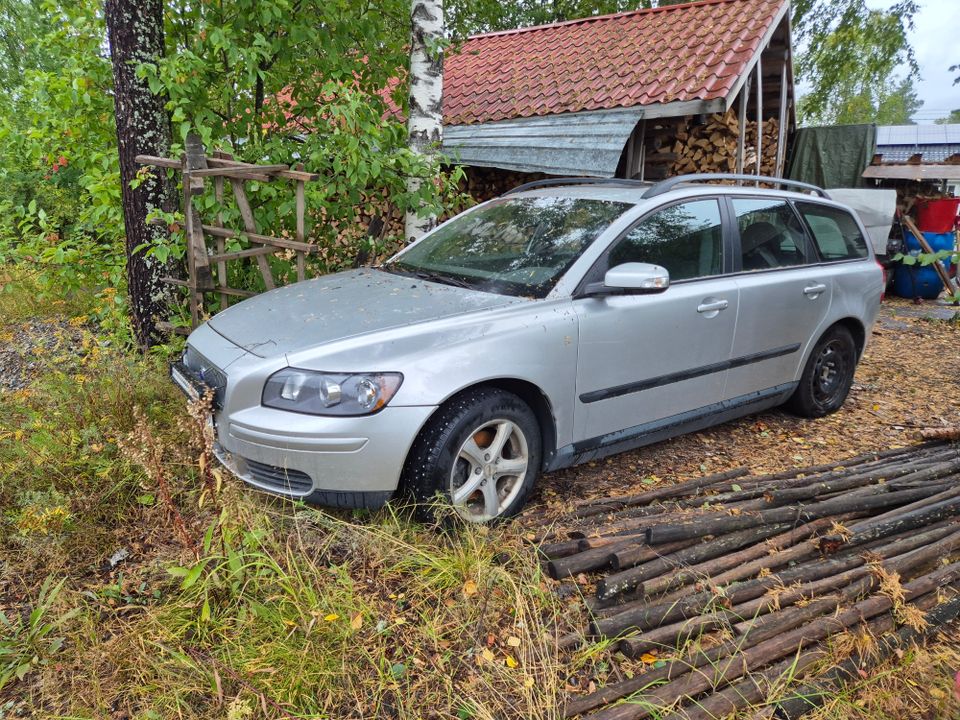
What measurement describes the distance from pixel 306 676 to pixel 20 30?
51.8ft

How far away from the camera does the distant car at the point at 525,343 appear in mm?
2783

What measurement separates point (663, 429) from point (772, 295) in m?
1.12

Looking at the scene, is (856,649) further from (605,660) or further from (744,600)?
(605,660)

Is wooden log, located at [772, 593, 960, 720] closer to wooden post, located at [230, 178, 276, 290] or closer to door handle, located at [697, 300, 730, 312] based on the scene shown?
door handle, located at [697, 300, 730, 312]

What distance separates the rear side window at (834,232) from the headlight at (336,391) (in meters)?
3.18

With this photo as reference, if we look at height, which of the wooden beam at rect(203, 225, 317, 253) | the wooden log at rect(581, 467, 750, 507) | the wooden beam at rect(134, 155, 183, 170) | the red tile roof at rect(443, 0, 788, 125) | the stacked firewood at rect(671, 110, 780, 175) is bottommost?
the wooden log at rect(581, 467, 750, 507)

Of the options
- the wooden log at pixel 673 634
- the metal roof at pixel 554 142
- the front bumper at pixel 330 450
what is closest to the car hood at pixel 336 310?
the front bumper at pixel 330 450

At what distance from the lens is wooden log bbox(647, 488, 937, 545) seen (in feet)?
9.48

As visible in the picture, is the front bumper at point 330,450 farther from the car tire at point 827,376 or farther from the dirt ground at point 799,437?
the car tire at point 827,376

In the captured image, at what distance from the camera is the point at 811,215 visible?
4523 mm

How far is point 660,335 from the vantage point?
3.54 m

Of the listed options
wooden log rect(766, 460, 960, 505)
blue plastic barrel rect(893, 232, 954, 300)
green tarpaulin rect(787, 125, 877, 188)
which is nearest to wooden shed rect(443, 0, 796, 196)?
green tarpaulin rect(787, 125, 877, 188)

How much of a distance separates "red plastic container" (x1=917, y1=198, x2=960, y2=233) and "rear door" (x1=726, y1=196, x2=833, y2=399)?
24.0ft

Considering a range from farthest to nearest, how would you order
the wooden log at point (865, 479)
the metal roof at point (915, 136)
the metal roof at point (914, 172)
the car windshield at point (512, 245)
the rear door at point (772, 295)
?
the metal roof at point (915, 136) < the metal roof at point (914, 172) < the rear door at point (772, 295) < the car windshield at point (512, 245) < the wooden log at point (865, 479)
